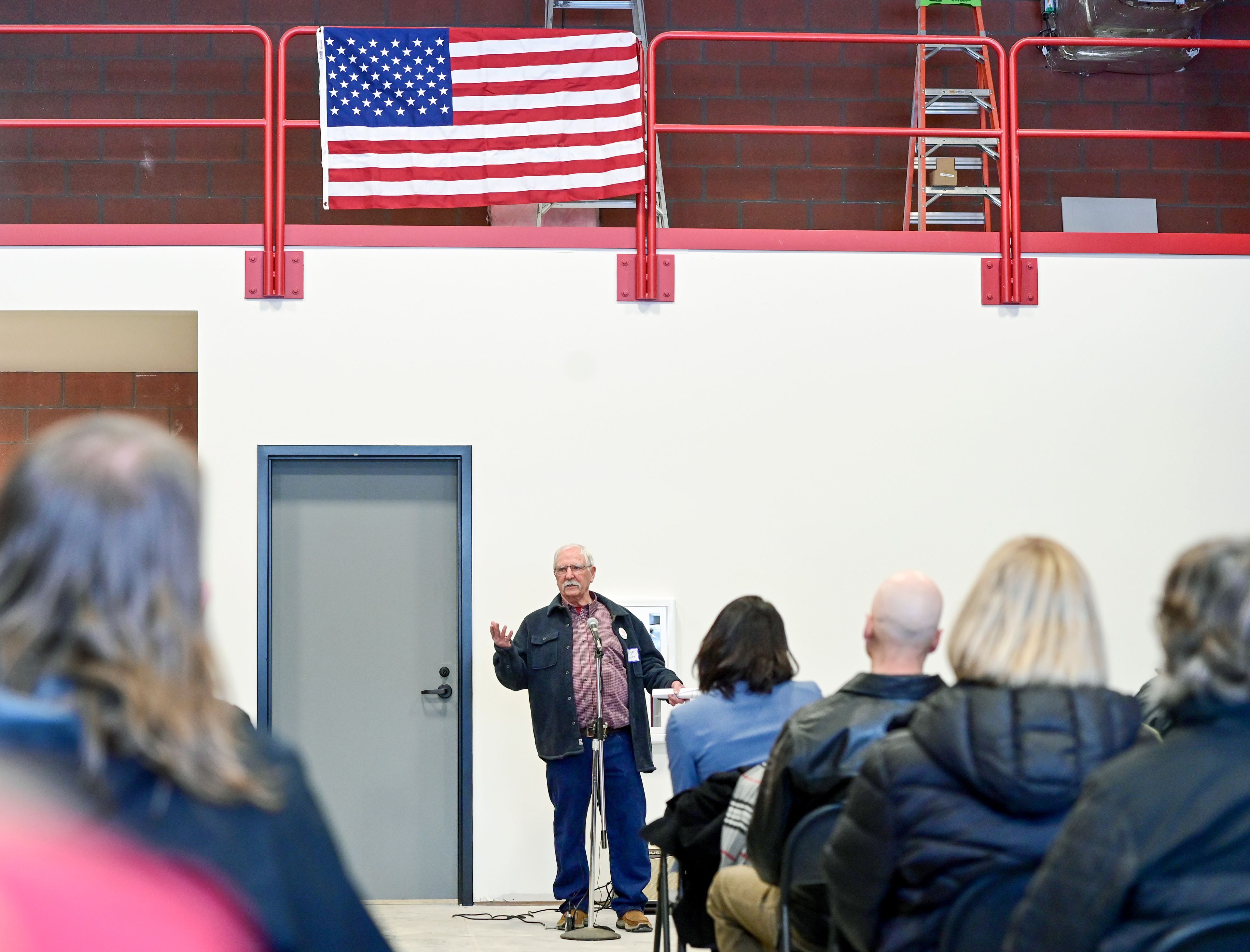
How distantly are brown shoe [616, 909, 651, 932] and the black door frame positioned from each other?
776mm

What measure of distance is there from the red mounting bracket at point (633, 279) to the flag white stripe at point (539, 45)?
36.7 inches

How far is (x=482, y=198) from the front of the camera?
589 cm

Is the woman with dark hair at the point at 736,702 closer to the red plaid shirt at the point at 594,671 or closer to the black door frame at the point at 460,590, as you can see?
the red plaid shirt at the point at 594,671

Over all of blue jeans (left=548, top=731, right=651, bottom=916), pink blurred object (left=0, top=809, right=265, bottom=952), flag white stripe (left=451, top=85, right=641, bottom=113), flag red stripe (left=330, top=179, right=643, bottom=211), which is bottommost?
blue jeans (left=548, top=731, right=651, bottom=916)

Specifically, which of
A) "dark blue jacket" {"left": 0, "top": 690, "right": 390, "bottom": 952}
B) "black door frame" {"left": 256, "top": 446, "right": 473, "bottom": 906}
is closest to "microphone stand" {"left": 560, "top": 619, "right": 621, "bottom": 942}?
"black door frame" {"left": 256, "top": 446, "right": 473, "bottom": 906}

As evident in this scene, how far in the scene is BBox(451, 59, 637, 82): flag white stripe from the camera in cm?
591

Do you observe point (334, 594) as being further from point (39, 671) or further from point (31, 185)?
point (39, 671)

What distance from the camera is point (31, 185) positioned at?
762 centimetres

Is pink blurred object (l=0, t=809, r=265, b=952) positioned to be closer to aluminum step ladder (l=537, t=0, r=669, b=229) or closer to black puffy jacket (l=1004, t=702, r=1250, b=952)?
black puffy jacket (l=1004, t=702, r=1250, b=952)

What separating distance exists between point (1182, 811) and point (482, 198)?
4.72 m

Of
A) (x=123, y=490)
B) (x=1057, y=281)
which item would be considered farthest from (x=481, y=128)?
(x=123, y=490)

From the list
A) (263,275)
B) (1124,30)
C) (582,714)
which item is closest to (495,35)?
(263,275)

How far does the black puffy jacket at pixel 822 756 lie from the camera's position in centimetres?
280

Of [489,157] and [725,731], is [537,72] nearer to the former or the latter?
[489,157]
